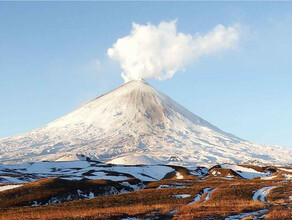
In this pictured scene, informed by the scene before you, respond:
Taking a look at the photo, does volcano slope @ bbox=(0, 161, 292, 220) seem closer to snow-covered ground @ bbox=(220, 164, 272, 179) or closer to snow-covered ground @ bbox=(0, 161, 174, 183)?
snow-covered ground @ bbox=(0, 161, 174, 183)

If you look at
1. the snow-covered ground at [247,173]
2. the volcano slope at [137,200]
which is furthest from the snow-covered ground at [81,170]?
the snow-covered ground at [247,173]

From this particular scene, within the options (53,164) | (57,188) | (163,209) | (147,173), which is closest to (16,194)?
(57,188)

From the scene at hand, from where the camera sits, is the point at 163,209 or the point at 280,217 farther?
the point at 163,209

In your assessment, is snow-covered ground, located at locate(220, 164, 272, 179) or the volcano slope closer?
the volcano slope

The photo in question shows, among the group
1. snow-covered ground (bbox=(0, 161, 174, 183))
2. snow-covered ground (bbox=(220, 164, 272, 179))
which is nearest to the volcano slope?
snow-covered ground (bbox=(0, 161, 174, 183))

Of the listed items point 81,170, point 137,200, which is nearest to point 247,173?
point 81,170

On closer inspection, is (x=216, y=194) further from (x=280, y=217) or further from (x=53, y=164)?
(x=53, y=164)

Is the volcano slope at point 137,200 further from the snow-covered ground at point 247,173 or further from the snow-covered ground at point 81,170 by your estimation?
the snow-covered ground at point 247,173

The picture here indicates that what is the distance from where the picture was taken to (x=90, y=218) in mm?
29828

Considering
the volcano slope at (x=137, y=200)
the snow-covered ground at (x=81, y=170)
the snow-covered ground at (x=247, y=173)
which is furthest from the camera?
the snow-covered ground at (x=247, y=173)

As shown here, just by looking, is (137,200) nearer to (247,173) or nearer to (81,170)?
(81,170)

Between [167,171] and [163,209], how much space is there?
360 ft

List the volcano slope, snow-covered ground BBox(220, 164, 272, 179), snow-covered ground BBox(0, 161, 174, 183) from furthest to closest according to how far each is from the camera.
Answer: snow-covered ground BBox(220, 164, 272, 179) → snow-covered ground BBox(0, 161, 174, 183) → the volcano slope

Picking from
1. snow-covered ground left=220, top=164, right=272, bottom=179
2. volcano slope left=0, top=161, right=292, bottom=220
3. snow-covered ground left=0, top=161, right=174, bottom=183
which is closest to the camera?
volcano slope left=0, top=161, right=292, bottom=220
